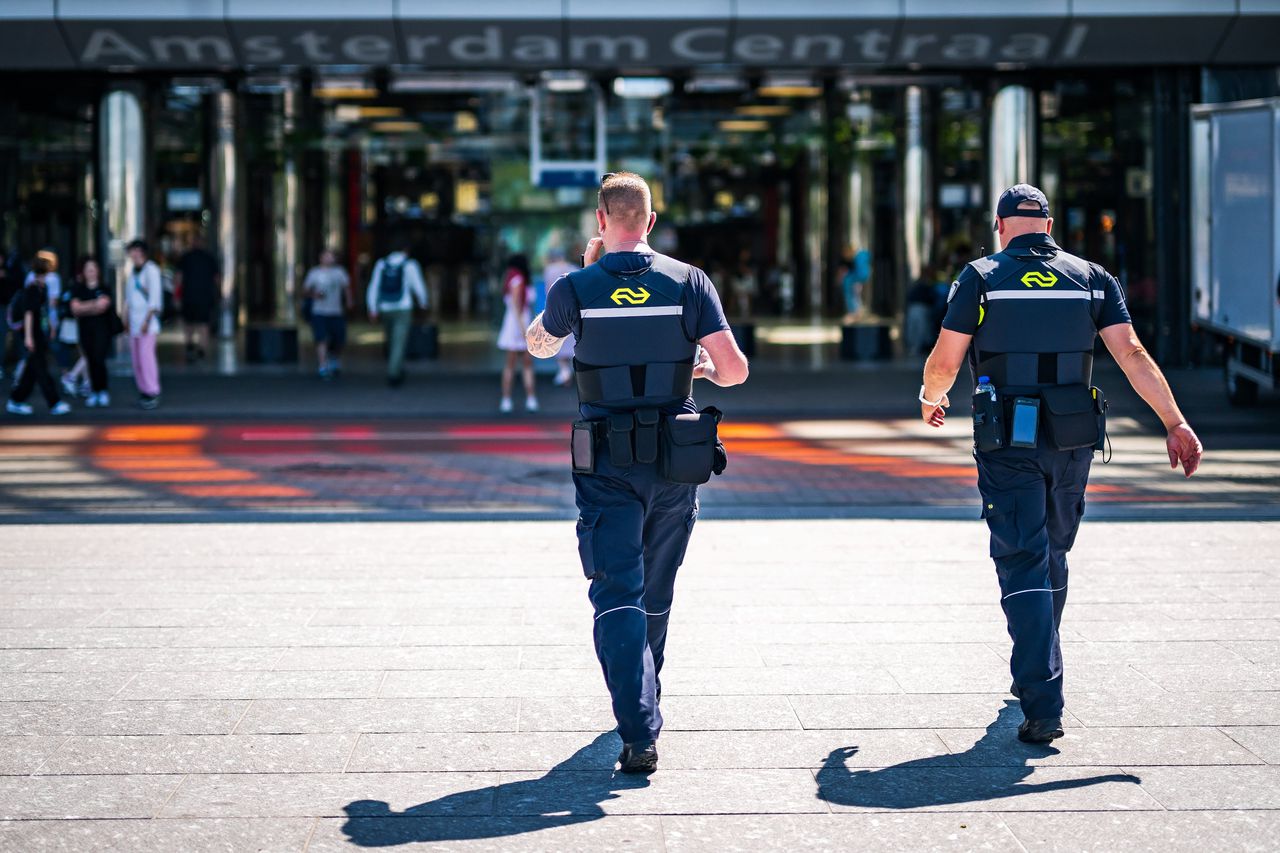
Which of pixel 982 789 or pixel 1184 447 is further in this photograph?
pixel 1184 447

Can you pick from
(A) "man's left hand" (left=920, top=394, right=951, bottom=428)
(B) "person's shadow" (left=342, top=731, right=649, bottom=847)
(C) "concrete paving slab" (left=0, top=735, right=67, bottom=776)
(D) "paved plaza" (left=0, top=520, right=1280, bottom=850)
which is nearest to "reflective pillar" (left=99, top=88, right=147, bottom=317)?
(D) "paved plaza" (left=0, top=520, right=1280, bottom=850)

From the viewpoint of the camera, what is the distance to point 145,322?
1733 centimetres

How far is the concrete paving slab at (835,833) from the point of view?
4.47 m

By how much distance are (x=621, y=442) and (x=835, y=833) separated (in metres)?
1.37

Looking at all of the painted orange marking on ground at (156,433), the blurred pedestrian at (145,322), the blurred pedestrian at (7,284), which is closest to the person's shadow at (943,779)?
the painted orange marking on ground at (156,433)

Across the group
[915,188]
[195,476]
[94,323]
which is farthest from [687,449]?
[915,188]

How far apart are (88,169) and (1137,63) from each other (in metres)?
14.7

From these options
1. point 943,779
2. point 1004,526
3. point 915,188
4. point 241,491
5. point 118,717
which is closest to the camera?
point 943,779

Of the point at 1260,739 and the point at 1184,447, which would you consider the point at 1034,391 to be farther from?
the point at 1260,739

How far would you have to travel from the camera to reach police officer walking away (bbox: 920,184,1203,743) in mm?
5602

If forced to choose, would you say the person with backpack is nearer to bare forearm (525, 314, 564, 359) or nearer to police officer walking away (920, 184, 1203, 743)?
bare forearm (525, 314, 564, 359)

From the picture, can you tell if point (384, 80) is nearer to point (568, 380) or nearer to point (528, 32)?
point (528, 32)

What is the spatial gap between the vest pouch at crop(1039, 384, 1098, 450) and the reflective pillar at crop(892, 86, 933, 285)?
20.9m

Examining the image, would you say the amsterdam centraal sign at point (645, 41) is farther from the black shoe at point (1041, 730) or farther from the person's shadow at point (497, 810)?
the person's shadow at point (497, 810)
